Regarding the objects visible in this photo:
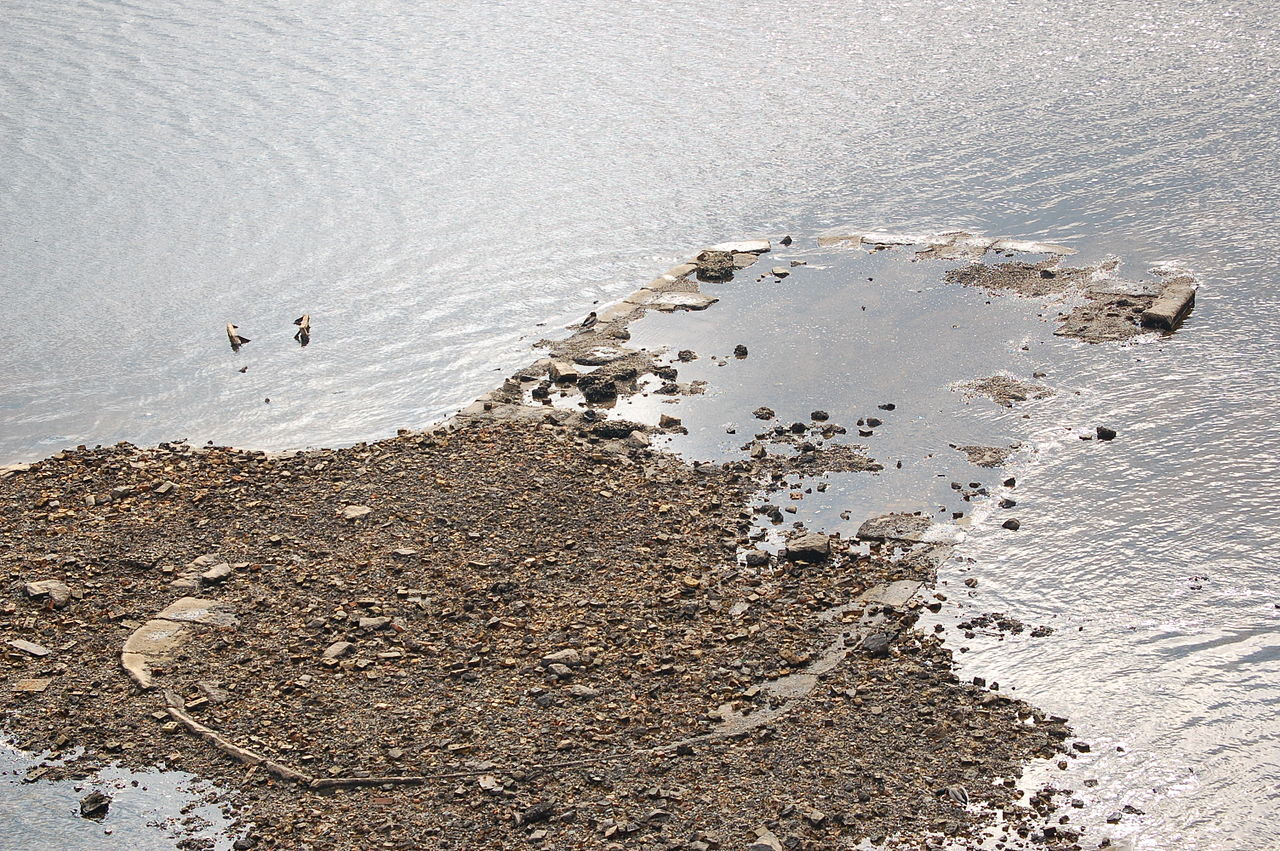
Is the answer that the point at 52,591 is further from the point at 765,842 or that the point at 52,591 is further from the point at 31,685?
the point at 765,842

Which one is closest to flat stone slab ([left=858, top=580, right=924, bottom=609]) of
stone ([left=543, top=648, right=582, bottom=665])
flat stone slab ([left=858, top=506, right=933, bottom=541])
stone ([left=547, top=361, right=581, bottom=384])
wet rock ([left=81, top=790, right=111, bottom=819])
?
flat stone slab ([left=858, top=506, right=933, bottom=541])

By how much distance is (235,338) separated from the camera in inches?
407

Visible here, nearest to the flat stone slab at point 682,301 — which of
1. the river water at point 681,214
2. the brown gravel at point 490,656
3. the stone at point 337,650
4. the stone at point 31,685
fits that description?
the river water at point 681,214

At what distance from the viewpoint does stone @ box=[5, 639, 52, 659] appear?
21.5 ft

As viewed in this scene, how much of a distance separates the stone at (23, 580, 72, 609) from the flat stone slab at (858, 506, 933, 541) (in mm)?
4456

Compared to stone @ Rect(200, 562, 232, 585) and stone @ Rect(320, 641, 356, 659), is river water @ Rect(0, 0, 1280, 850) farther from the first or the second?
stone @ Rect(320, 641, 356, 659)

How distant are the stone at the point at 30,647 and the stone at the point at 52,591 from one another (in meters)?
0.30

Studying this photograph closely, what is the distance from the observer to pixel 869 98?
A: 14680mm

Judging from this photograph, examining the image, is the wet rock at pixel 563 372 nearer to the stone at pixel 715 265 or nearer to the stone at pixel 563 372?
the stone at pixel 563 372

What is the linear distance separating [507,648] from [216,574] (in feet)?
6.05

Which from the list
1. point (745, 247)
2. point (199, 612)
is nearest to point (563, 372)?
point (745, 247)

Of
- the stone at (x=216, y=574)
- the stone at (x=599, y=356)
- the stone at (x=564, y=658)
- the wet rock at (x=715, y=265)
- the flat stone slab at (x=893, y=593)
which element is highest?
the wet rock at (x=715, y=265)

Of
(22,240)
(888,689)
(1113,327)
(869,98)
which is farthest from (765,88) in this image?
(888,689)

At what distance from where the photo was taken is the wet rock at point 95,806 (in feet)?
18.6
